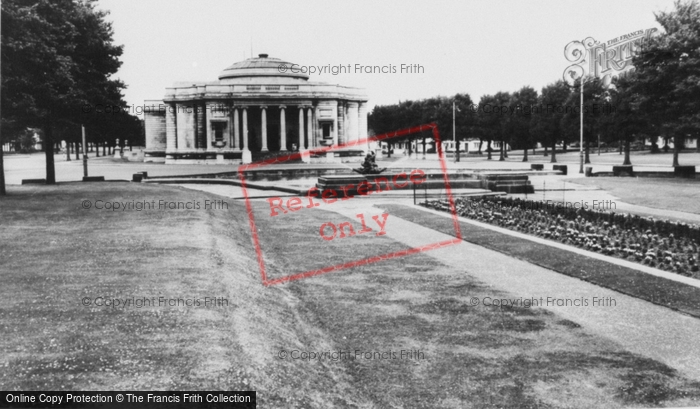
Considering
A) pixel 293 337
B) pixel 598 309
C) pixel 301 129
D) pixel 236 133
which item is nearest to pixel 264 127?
pixel 236 133

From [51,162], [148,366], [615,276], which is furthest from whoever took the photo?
[51,162]

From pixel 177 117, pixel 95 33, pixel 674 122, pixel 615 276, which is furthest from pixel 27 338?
Answer: pixel 177 117

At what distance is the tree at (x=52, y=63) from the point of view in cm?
2461

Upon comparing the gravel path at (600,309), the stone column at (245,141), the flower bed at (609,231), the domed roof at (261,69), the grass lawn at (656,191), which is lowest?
the gravel path at (600,309)

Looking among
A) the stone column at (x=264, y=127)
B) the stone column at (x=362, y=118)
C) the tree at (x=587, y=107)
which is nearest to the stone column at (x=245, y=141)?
the stone column at (x=264, y=127)

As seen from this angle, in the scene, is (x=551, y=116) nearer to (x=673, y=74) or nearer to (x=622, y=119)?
(x=622, y=119)

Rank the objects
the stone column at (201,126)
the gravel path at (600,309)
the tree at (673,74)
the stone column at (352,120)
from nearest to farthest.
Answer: the gravel path at (600,309)
the tree at (673,74)
the stone column at (201,126)
the stone column at (352,120)

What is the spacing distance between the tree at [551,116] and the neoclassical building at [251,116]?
25.3 m

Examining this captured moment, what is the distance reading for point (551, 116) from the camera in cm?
7750

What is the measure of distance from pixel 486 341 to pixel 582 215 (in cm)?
1356

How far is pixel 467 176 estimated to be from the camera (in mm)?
39969

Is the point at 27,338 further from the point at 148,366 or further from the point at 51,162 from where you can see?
the point at 51,162

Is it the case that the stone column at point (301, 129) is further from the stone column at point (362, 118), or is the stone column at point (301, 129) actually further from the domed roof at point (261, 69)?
the stone column at point (362, 118)

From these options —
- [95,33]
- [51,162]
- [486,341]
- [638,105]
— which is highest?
[95,33]
